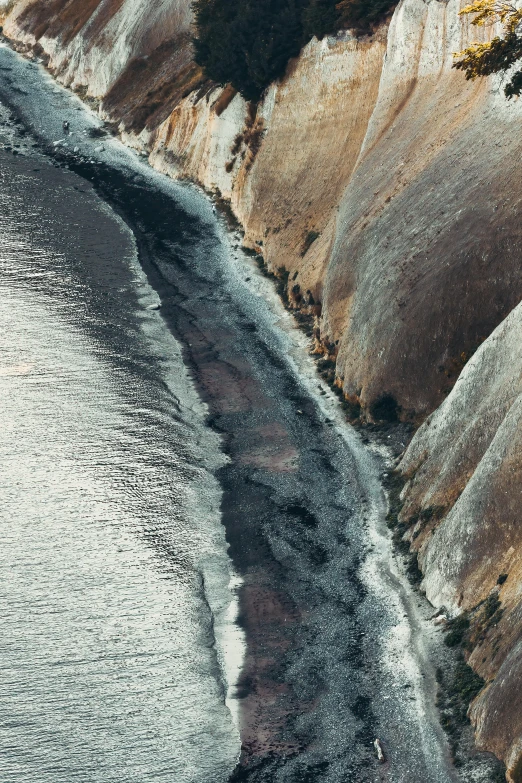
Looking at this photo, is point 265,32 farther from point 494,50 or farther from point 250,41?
point 494,50

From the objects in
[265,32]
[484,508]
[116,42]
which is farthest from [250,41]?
[484,508]

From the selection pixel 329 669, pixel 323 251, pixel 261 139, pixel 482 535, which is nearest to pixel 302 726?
pixel 329 669

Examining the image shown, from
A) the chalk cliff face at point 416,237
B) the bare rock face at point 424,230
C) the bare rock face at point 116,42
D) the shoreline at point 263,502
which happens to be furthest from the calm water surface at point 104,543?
the bare rock face at point 116,42

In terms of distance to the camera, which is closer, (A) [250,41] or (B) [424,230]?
(B) [424,230]

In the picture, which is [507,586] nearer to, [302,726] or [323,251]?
[302,726]

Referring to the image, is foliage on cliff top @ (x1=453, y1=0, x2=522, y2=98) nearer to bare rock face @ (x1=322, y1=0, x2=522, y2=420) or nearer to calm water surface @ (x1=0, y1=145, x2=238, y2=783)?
bare rock face @ (x1=322, y1=0, x2=522, y2=420)

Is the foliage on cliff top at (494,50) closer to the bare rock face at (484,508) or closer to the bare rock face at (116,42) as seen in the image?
the bare rock face at (484,508)

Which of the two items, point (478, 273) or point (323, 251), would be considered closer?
point (478, 273)
